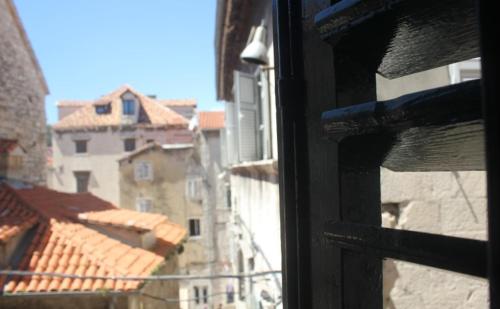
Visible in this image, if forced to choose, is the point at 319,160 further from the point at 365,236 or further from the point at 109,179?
the point at 109,179

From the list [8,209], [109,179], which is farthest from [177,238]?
[109,179]

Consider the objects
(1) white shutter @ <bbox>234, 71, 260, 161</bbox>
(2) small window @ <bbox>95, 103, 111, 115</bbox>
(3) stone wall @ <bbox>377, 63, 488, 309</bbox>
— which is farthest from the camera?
(2) small window @ <bbox>95, 103, 111, 115</bbox>

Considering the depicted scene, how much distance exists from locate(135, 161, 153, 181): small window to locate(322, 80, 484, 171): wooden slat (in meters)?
19.3

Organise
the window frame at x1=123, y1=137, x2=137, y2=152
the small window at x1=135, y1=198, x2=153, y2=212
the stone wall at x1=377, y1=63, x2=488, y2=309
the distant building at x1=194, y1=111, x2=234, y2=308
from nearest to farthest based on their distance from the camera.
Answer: the stone wall at x1=377, y1=63, x2=488, y2=309, the small window at x1=135, y1=198, x2=153, y2=212, the distant building at x1=194, y1=111, x2=234, y2=308, the window frame at x1=123, y1=137, x2=137, y2=152

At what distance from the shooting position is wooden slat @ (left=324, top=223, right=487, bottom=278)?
1.64 ft

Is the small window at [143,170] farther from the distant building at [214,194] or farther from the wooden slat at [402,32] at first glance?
the wooden slat at [402,32]

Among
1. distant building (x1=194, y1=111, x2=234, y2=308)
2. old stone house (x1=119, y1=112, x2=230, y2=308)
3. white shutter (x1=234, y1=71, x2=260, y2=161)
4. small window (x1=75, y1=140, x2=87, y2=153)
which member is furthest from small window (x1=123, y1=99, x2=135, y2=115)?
white shutter (x1=234, y1=71, x2=260, y2=161)

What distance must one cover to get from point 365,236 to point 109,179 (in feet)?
79.9

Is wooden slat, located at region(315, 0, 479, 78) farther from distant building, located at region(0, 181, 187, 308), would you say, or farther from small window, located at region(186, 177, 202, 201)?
small window, located at region(186, 177, 202, 201)

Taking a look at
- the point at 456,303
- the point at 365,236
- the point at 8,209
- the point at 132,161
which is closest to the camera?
the point at 365,236

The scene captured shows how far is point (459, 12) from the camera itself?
566 millimetres

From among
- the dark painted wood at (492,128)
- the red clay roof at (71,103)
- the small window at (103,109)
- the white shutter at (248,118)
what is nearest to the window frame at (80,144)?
the small window at (103,109)

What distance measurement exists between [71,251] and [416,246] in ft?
21.4

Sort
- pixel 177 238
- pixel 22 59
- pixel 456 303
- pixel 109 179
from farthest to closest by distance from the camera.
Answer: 1. pixel 109 179
2. pixel 22 59
3. pixel 177 238
4. pixel 456 303
